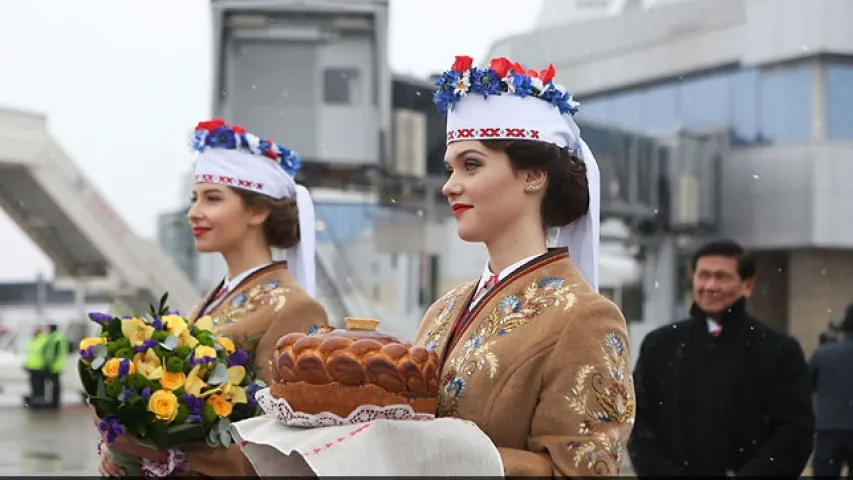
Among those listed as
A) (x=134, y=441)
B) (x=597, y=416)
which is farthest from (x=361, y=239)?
(x=597, y=416)

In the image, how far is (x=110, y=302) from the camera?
18.5 meters

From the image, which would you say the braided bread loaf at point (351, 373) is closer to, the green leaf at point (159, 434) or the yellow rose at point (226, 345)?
the green leaf at point (159, 434)

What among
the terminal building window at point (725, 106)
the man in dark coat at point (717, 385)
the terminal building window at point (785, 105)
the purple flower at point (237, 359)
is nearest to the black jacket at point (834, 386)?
the man in dark coat at point (717, 385)

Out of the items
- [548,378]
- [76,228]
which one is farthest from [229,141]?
[76,228]

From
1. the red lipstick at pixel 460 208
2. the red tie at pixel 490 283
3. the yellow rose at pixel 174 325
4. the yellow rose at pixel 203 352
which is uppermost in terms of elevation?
the red lipstick at pixel 460 208

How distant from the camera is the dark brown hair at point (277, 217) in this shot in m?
4.14

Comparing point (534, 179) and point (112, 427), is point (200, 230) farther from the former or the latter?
point (534, 179)

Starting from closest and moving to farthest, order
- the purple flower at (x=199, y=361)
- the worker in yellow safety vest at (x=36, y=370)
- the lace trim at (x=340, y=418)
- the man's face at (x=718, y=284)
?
the lace trim at (x=340, y=418), the purple flower at (x=199, y=361), the man's face at (x=718, y=284), the worker in yellow safety vest at (x=36, y=370)

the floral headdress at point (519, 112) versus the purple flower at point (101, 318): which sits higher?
the floral headdress at point (519, 112)

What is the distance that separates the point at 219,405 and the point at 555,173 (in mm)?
1055

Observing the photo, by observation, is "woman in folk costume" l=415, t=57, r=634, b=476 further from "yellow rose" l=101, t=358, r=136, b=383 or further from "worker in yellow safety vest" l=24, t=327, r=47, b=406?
"worker in yellow safety vest" l=24, t=327, r=47, b=406

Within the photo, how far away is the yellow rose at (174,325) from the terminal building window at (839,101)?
1280 cm

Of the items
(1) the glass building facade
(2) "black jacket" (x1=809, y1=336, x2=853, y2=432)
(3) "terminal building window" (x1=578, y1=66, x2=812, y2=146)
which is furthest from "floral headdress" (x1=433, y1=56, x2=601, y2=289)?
(3) "terminal building window" (x1=578, y1=66, x2=812, y2=146)

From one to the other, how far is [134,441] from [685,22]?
13.4 metres
